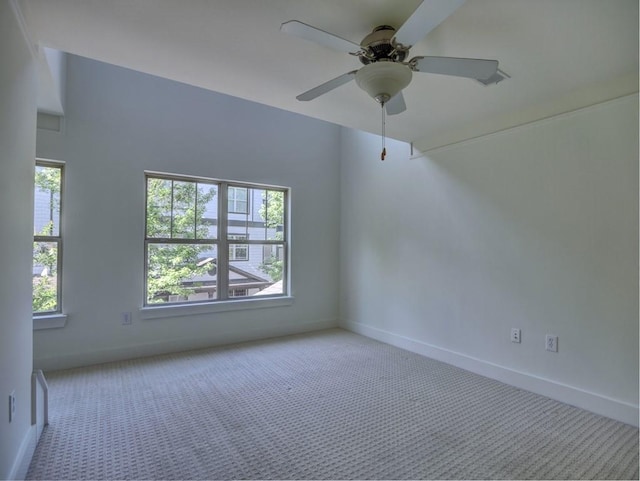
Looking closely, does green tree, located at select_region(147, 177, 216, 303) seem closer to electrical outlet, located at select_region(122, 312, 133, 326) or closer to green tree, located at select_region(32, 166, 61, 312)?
electrical outlet, located at select_region(122, 312, 133, 326)

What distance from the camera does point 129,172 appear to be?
3.45 m

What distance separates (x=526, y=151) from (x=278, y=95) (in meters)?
2.05

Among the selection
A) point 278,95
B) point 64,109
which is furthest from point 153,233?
point 278,95

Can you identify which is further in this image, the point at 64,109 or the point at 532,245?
the point at 64,109

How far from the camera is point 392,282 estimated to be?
402 cm

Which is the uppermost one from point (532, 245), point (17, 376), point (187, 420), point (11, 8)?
point (11, 8)

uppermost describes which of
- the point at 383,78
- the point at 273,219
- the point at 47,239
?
the point at 383,78

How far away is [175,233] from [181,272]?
17.2 inches

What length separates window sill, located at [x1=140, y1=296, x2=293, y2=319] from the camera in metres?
3.55

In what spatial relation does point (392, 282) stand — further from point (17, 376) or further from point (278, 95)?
point (17, 376)

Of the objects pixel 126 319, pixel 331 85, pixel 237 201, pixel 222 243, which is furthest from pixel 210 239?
pixel 331 85

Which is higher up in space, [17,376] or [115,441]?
[17,376]

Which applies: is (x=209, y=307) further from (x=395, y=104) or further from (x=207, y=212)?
(x=395, y=104)

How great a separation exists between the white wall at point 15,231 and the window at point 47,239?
140 cm
